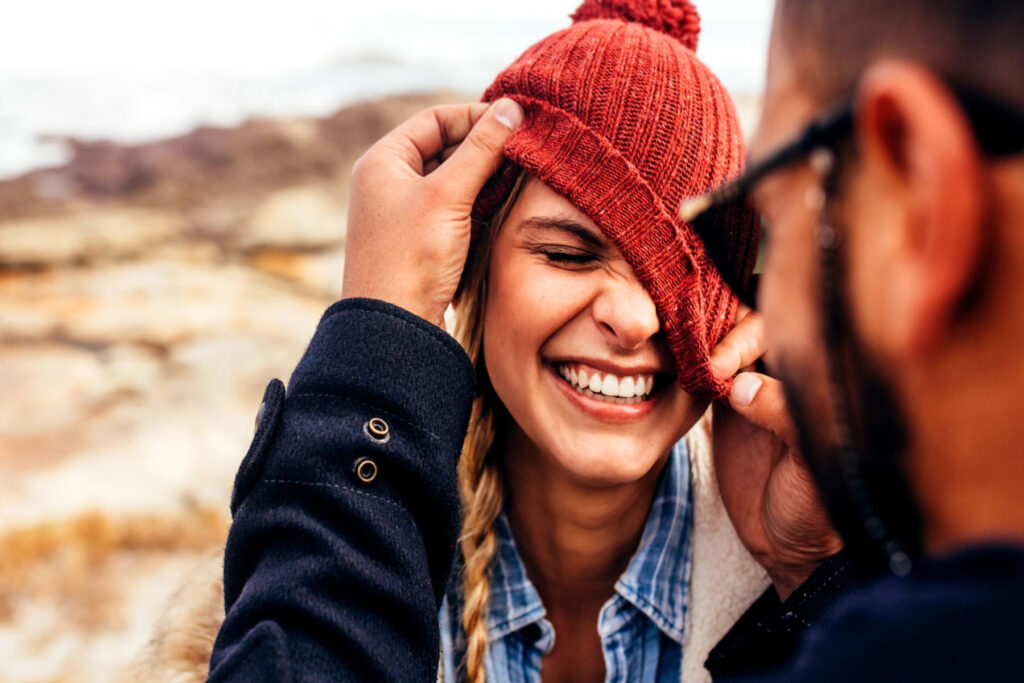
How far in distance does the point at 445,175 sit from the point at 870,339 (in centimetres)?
117

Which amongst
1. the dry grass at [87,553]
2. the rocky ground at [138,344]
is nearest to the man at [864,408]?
the rocky ground at [138,344]

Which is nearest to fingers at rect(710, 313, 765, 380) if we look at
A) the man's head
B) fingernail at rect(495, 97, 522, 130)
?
fingernail at rect(495, 97, 522, 130)

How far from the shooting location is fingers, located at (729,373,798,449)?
6.30 ft

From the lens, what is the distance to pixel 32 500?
4.90m

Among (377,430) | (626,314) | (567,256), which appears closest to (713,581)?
(626,314)

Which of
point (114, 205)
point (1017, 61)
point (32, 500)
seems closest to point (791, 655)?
point (1017, 61)

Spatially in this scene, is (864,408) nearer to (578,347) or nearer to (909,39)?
(909,39)

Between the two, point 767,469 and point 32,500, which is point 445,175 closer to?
point 767,469

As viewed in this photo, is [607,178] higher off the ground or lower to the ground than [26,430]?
higher

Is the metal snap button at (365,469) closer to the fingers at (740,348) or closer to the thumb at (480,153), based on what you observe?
the thumb at (480,153)

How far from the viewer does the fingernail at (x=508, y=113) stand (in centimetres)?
197

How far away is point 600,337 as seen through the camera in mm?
1974

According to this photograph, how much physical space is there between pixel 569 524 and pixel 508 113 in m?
1.14

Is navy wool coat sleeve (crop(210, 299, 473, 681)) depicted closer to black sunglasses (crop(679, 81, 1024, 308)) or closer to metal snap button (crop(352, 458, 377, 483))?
metal snap button (crop(352, 458, 377, 483))
